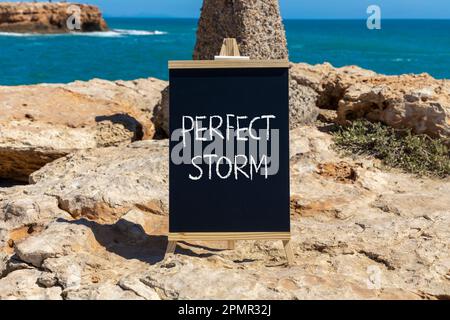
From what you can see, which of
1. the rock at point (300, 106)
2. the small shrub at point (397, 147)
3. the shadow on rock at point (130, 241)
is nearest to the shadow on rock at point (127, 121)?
the rock at point (300, 106)

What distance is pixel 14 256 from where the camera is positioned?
15.8 ft

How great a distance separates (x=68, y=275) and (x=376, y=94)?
4.63m

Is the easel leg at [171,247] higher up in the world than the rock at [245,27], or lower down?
lower down

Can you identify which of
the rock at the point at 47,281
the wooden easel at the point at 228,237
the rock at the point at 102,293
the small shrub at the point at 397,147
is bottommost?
the rock at the point at 47,281

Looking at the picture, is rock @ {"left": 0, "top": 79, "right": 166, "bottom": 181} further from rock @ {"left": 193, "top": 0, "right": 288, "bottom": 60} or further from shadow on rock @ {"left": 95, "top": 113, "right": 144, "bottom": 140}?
rock @ {"left": 193, "top": 0, "right": 288, "bottom": 60}

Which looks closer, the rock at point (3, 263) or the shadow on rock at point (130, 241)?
the rock at point (3, 263)

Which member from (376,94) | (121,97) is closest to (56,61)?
(121,97)

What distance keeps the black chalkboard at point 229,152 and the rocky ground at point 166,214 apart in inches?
12.7

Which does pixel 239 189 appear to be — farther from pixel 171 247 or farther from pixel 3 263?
pixel 3 263

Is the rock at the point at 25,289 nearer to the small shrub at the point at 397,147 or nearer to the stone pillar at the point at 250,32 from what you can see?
the small shrub at the point at 397,147

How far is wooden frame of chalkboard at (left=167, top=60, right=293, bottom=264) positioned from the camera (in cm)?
470

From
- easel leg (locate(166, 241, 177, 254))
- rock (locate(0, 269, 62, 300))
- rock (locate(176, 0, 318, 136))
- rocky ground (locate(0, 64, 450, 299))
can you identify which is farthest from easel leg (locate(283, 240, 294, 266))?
rock (locate(176, 0, 318, 136))

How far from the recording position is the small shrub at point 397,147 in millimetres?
6883
